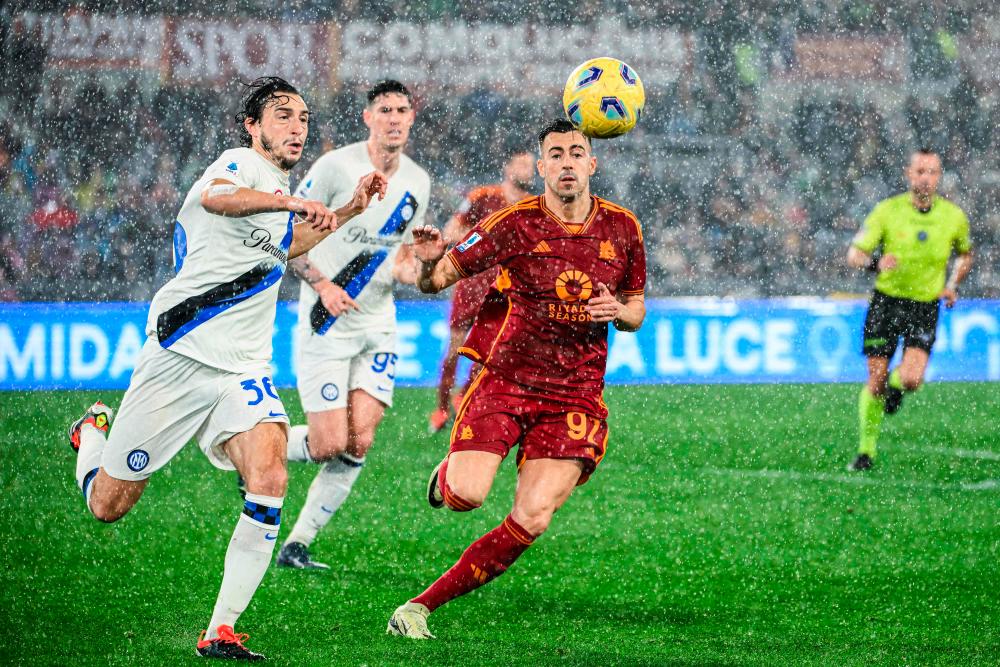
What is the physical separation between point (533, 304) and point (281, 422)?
1.06 metres

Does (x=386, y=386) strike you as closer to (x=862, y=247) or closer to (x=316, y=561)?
(x=316, y=561)

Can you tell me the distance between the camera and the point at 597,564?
6.41 metres

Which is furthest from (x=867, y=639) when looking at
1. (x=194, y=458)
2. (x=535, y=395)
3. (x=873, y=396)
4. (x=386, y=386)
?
(x=194, y=458)

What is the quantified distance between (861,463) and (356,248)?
417 cm

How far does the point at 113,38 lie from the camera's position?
17141 millimetres

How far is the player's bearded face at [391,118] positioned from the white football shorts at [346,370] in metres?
0.97

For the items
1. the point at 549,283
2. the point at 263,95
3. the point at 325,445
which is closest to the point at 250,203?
the point at 263,95

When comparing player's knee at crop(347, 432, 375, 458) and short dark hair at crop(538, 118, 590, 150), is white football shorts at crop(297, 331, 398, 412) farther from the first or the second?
short dark hair at crop(538, 118, 590, 150)

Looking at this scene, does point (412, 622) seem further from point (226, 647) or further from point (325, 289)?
point (325, 289)

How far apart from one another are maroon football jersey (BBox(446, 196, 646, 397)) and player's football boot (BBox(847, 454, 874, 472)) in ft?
14.7

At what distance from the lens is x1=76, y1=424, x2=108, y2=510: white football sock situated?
5.30 m

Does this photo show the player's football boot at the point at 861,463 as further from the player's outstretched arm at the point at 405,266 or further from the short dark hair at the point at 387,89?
the short dark hair at the point at 387,89

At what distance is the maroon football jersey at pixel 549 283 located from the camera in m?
5.11

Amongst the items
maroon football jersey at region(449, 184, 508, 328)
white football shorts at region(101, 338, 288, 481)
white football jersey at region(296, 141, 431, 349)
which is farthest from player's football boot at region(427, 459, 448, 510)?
maroon football jersey at region(449, 184, 508, 328)
